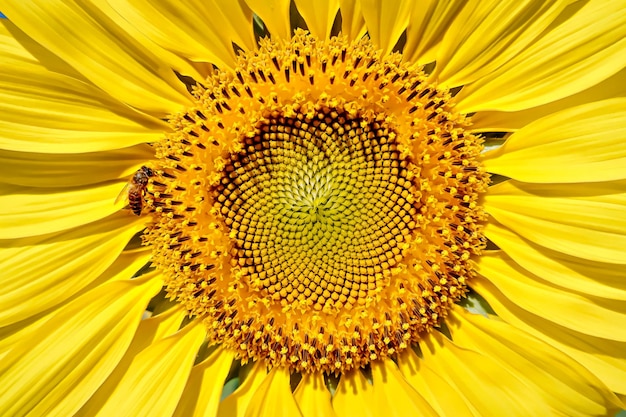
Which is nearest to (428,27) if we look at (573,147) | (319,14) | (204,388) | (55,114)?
(319,14)

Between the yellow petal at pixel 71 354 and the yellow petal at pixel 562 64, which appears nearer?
the yellow petal at pixel 562 64

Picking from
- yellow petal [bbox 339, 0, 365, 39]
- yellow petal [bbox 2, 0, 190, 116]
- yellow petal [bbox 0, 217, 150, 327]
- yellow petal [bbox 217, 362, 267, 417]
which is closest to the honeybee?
yellow petal [bbox 0, 217, 150, 327]

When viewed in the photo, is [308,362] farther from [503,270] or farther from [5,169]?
[5,169]

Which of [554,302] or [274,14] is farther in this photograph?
[554,302]

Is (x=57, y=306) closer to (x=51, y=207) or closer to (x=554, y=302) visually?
(x=51, y=207)

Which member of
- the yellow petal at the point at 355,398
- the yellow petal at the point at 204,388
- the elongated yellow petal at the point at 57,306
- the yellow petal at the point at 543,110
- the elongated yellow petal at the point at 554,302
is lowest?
the yellow petal at the point at 355,398

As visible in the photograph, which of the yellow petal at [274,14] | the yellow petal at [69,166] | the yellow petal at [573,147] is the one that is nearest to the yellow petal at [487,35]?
the yellow petal at [573,147]

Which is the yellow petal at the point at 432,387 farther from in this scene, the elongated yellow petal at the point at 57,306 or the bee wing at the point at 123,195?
the bee wing at the point at 123,195
